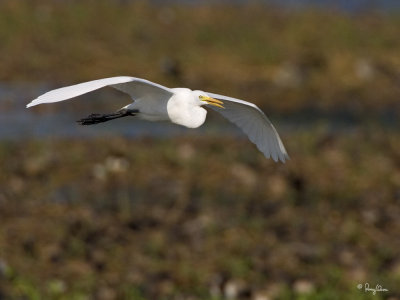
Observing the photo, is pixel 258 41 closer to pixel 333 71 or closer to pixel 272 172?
pixel 333 71

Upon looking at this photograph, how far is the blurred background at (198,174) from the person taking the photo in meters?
9.28

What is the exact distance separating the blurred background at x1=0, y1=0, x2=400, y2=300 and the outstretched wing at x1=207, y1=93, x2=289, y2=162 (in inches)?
82.5

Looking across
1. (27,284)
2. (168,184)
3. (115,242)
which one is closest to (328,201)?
(168,184)

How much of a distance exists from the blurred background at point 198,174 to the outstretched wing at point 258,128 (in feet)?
6.88

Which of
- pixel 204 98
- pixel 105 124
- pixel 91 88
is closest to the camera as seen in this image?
pixel 91 88

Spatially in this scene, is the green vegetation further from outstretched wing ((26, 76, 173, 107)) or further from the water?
outstretched wing ((26, 76, 173, 107))

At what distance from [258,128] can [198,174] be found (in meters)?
5.15

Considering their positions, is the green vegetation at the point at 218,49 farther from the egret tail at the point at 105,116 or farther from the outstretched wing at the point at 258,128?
the egret tail at the point at 105,116

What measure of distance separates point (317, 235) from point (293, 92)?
27.4 ft

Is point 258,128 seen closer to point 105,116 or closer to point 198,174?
point 105,116

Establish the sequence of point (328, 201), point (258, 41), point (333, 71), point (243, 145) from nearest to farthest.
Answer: point (328, 201), point (243, 145), point (333, 71), point (258, 41)

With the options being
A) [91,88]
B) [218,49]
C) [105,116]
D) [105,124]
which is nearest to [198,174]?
[105,124]

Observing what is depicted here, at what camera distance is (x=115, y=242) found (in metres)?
10.0

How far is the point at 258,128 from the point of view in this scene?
7.21m
